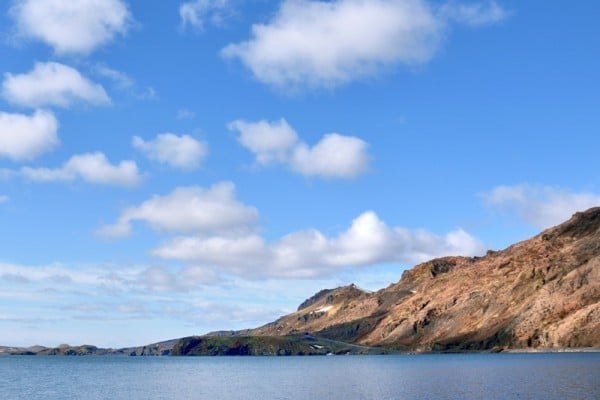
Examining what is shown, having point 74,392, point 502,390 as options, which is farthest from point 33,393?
point 502,390

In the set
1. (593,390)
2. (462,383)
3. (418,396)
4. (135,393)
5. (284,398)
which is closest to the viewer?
(593,390)

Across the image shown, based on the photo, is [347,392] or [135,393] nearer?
[347,392]

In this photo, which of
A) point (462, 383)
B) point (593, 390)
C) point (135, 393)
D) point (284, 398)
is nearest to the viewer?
point (593, 390)

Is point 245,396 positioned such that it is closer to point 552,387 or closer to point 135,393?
point 135,393

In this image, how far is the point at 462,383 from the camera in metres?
128

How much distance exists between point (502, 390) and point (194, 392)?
62.9 m

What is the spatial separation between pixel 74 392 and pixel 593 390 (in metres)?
104

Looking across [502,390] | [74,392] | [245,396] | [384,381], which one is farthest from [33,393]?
[502,390]

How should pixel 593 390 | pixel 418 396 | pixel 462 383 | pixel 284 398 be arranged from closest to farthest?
pixel 593 390 → pixel 418 396 → pixel 284 398 → pixel 462 383

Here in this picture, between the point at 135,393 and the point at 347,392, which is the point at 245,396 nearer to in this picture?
the point at 347,392

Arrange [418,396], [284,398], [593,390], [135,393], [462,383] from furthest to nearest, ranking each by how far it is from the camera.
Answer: [135,393] < [462,383] < [284,398] < [418,396] < [593,390]

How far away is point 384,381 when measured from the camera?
14350cm

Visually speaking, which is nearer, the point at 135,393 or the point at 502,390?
the point at 502,390

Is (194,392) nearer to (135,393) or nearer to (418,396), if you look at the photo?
(135,393)
